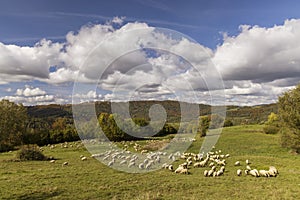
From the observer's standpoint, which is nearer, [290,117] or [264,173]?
[264,173]

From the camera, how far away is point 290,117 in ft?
106

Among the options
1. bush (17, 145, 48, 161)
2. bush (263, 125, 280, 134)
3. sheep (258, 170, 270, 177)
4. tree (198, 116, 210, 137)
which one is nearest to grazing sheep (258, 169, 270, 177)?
sheep (258, 170, 270, 177)

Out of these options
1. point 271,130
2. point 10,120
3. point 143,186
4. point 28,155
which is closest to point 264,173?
point 143,186

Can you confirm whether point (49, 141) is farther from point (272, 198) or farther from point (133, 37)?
point (272, 198)

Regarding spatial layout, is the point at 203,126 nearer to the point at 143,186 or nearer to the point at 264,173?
the point at 264,173

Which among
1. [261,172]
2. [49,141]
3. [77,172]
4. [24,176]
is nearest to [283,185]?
[261,172]

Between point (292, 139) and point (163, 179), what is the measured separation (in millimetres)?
22704

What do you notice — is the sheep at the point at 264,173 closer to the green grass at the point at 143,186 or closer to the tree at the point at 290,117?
the green grass at the point at 143,186

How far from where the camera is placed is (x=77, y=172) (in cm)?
2042

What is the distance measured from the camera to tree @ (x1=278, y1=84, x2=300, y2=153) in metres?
31.8

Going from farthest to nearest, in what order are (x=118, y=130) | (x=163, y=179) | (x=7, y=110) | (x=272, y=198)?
(x=118, y=130) → (x=7, y=110) → (x=163, y=179) → (x=272, y=198)

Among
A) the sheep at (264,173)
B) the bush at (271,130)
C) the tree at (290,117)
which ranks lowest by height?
the bush at (271,130)

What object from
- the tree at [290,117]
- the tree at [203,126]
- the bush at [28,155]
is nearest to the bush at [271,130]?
the tree at [203,126]

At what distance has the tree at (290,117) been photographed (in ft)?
104
